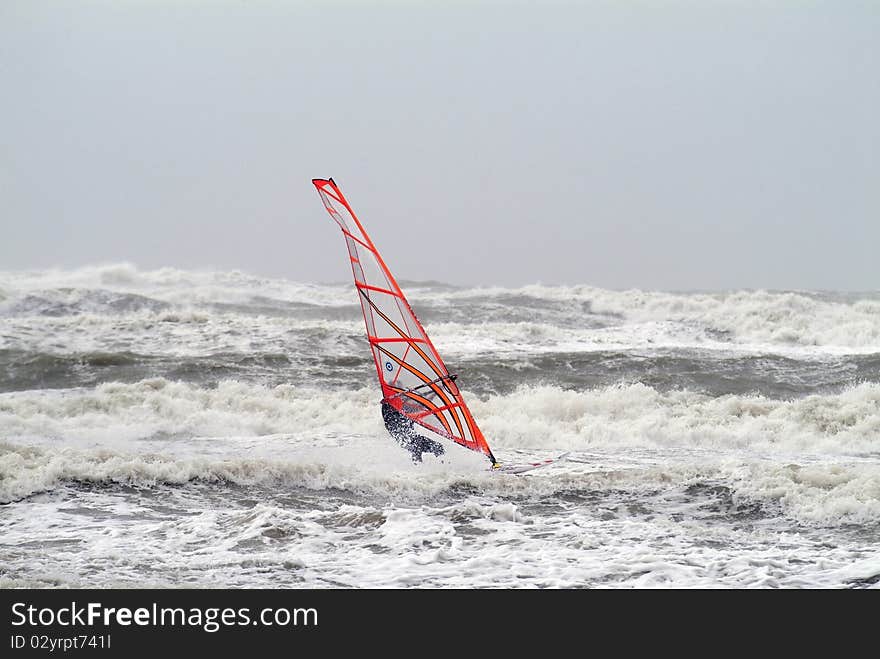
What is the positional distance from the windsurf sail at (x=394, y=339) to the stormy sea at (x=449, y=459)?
0.48m

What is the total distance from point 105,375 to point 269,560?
22.2 ft

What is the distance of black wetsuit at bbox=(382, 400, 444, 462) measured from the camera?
5.87m

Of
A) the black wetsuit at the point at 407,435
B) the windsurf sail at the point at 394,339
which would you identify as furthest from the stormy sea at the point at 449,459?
the windsurf sail at the point at 394,339

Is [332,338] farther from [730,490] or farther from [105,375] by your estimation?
[730,490]

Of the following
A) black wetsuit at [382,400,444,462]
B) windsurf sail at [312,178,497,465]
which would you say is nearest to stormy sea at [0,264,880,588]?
black wetsuit at [382,400,444,462]

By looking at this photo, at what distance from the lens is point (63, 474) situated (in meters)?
5.68

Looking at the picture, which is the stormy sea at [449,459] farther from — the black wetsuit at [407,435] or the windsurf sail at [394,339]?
the windsurf sail at [394,339]

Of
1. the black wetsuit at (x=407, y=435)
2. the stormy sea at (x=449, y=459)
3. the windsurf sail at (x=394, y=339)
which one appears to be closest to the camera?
the stormy sea at (x=449, y=459)

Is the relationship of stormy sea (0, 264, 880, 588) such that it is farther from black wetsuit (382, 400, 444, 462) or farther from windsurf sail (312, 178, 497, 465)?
→ windsurf sail (312, 178, 497, 465)

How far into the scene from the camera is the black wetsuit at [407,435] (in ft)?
19.3

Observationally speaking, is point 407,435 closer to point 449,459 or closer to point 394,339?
point 449,459
